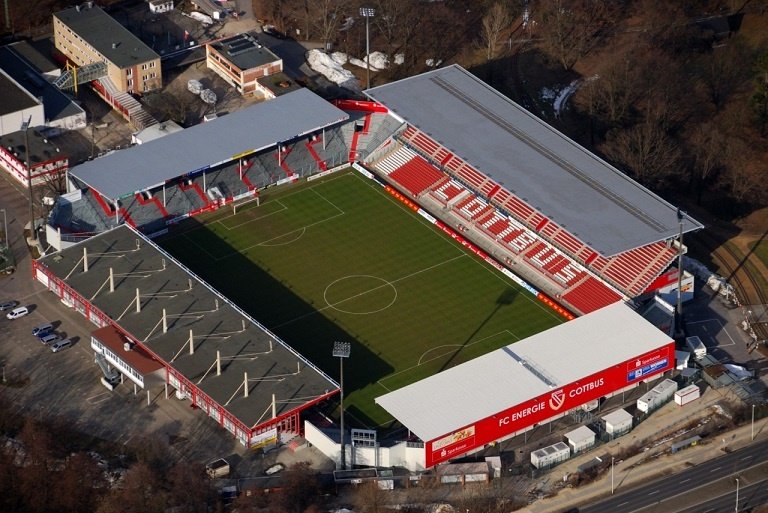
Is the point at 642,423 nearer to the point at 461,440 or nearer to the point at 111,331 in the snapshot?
the point at 461,440

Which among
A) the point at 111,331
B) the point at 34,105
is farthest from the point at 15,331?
the point at 34,105

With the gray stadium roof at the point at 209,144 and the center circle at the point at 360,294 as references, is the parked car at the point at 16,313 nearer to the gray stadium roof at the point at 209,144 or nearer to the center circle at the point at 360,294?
the gray stadium roof at the point at 209,144

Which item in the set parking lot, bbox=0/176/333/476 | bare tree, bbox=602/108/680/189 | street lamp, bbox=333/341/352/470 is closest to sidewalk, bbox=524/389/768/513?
street lamp, bbox=333/341/352/470

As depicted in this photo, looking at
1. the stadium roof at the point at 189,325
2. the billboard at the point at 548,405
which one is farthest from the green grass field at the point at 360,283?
the billboard at the point at 548,405

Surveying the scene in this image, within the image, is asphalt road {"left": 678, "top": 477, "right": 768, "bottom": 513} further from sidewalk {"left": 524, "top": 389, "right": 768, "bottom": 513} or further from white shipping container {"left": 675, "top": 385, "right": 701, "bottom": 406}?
white shipping container {"left": 675, "top": 385, "right": 701, "bottom": 406}

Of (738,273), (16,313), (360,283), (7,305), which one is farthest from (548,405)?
(7,305)

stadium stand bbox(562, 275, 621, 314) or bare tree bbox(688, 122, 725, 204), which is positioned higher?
bare tree bbox(688, 122, 725, 204)

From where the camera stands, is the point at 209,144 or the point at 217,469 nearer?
the point at 217,469

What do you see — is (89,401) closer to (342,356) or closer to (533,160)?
(342,356)
